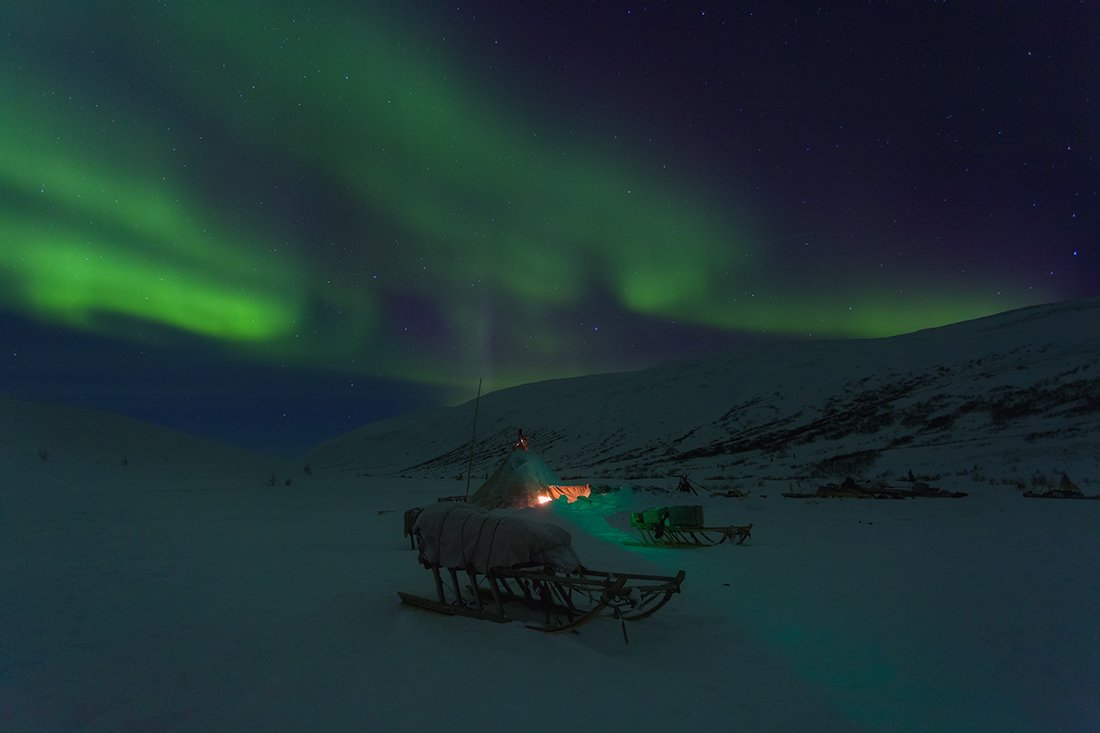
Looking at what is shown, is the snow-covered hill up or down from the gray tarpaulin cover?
up

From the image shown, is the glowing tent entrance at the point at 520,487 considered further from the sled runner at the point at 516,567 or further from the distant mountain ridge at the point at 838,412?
the sled runner at the point at 516,567

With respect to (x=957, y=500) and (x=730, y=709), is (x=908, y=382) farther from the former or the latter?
(x=730, y=709)

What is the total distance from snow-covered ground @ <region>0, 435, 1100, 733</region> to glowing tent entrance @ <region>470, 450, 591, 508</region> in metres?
11.2

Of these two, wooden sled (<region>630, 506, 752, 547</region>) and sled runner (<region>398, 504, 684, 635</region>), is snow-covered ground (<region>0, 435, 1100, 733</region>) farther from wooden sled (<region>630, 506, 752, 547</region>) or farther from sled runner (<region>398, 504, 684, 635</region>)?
wooden sled (<region>630, 506, 752, 547</region>)

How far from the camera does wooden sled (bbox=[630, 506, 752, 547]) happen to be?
55.8 feet

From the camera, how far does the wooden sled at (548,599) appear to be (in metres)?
7.45

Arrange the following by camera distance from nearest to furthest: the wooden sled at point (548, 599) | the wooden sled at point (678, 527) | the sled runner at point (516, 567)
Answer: the wooden sled at point (548, 599) < the sled runner at point (516, 567) < the wooden sled at point (678, 527)

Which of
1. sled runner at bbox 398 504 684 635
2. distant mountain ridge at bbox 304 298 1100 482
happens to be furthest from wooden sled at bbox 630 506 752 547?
distant mountain ridge at bbox 304 298 1100 482

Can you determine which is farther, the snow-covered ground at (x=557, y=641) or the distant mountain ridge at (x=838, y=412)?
the distant mountain ridge at (x=838, y=412)

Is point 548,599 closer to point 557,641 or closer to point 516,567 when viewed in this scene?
point 516,567

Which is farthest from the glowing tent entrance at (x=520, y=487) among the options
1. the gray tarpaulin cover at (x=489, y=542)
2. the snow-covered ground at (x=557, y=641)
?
the gray tarpaulin cover at (x=489, y=542)

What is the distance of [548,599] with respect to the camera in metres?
8.57

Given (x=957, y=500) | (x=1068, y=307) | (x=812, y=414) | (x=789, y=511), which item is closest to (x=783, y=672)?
(x=789, y=511)

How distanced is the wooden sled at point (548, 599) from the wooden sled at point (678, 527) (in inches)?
313
